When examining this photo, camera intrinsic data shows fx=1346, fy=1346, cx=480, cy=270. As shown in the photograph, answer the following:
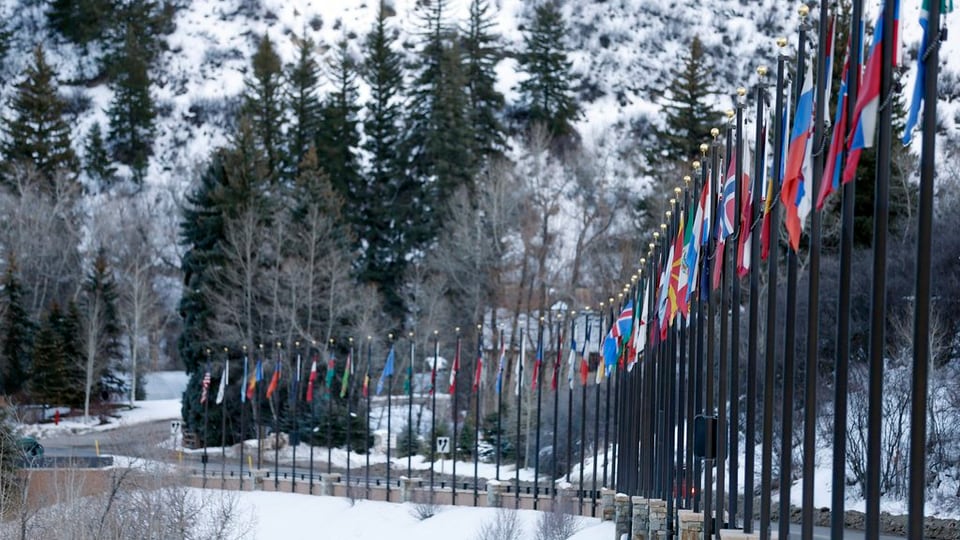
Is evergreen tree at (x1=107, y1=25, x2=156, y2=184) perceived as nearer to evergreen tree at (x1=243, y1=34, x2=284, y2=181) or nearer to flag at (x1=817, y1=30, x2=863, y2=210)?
evergreen tree at (x1=243, y1=34, x2=284, y2=181)

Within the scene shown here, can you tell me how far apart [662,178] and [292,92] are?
38.7 metres

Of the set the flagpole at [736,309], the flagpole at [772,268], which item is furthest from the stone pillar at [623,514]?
the flagpole at [772,268]

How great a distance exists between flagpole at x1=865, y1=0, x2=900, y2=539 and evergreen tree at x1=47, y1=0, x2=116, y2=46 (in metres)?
116

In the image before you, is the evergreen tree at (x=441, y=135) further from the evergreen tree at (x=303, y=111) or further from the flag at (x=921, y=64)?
the flag at (x=921, y=64)

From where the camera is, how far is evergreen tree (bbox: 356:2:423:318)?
81000 millimetres

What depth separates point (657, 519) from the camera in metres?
26.9

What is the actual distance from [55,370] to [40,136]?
1018 inches

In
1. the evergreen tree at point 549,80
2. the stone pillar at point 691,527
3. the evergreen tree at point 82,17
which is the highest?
the evergreen tree at point 82,17

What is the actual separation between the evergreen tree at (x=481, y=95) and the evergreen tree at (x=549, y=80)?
10.0 ft

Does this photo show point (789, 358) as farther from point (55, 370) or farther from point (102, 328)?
point (102, 328)

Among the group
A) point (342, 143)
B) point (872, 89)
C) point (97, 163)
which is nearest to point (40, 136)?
point (97, 163)

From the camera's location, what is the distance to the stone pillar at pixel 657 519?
26.6m

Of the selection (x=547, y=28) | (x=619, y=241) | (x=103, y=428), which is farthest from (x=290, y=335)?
(x=547, y=28)

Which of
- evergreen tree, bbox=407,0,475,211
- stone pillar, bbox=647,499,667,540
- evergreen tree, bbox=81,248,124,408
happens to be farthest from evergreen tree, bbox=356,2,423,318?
stone pillar, bbox=647,499,667,540
